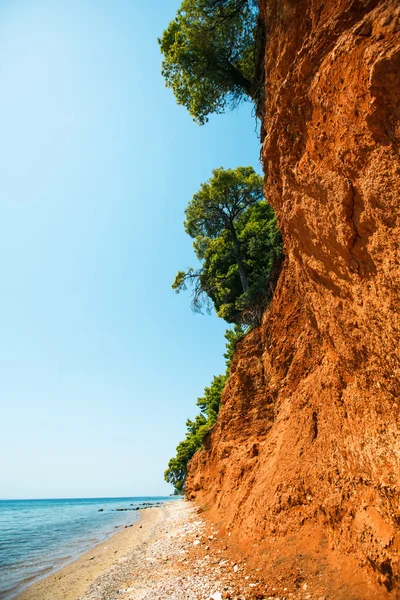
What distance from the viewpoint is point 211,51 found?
45.6 ft

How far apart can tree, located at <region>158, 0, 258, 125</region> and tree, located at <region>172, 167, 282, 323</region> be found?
583cm

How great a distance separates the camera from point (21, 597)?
9086 millimetres

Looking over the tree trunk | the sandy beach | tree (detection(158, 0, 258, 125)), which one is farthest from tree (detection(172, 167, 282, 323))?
the sandy beach

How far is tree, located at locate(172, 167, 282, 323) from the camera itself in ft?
65.9

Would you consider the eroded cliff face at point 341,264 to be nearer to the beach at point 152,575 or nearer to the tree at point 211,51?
the beach at point 152,575

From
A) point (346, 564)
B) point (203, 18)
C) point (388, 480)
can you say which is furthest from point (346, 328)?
point (203, 18)

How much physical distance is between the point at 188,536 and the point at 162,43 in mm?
21303

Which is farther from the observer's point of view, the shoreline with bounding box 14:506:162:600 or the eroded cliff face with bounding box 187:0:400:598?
the shoreline with bounding box 14:506:162:600

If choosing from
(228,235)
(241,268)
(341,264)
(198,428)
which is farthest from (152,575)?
(198,428)

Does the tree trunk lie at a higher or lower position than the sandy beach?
higher

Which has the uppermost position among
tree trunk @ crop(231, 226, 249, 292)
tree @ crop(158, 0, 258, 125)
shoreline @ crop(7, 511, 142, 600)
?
tree @ crop(158, 0, 258, 125)

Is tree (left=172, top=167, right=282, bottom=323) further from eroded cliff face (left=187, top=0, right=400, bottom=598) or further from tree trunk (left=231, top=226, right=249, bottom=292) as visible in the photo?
eroded cliff face (left=187, top=0, right=400, bottom=598)

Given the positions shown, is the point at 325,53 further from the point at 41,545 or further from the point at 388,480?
the point at 41,545

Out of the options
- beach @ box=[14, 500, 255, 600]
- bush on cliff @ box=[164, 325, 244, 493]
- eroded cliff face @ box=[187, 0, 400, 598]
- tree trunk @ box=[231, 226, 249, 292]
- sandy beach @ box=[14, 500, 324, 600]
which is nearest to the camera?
eroded cliff face @ box=[187, 0, 400, 598]
